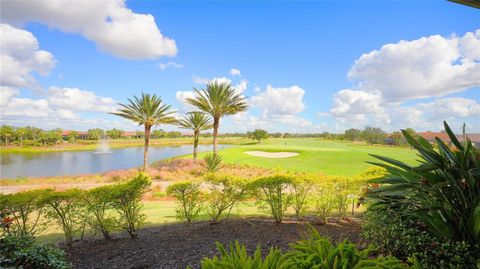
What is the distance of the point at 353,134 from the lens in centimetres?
7156

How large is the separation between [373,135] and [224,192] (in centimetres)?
6610

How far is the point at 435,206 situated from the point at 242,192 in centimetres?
343

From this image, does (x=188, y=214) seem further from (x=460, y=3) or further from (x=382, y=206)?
(x=460, y=3)

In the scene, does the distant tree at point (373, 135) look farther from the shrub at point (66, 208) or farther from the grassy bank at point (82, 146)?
the shrub at point (66, 208)

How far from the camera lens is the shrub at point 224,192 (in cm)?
505

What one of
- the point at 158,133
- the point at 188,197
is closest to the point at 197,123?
the point at 188,197

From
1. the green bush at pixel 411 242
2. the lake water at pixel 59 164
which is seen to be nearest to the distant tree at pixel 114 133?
the lake water at pixel 59 164

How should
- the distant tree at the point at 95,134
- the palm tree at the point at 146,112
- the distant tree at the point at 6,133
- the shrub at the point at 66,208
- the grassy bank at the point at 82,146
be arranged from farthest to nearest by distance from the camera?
the distant tree at the point at 95,134 → the distant tree at the point at 6,133 → the grassy bank at the point at 82,146 → the palm tree at the point at 146,112 → the shrub at the point at 66,208

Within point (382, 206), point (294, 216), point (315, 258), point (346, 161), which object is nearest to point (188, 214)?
point (294, 216)

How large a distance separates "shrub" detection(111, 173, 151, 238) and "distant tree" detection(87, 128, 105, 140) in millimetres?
88569

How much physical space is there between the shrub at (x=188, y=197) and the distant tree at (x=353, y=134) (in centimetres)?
6990

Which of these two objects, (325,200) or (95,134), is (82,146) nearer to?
(95,134)

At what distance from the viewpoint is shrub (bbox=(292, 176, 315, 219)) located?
5.04 metres

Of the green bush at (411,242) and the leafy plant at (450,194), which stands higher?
the leafy plant at (450,194)
